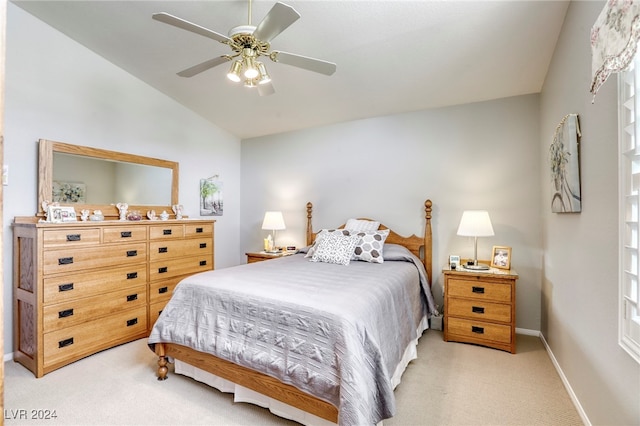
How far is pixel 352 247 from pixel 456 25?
2.05m

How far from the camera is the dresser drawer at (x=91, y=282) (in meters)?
2.51

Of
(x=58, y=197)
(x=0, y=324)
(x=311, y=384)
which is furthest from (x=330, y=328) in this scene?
(x=58, y=197)

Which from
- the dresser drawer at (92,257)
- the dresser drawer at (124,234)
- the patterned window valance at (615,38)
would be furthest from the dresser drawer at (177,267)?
the patterned window valance at (615,38)

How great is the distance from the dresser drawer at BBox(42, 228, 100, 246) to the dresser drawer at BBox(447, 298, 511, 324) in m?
3.32

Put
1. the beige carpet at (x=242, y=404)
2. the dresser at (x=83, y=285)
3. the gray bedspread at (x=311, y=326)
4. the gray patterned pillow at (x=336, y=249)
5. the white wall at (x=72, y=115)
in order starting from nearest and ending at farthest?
the gray bedspread at (x=311, y=326) < the beige carpet at (x=242, y=404) < the dresser at (x=83, y=285) < the white wall at (x=72, y=115) < the gray patterned pillow at (x=336, y=249)

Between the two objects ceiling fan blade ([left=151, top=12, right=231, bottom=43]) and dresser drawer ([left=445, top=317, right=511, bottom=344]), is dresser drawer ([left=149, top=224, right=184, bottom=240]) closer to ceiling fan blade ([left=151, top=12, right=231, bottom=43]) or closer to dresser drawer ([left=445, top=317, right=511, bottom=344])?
ceiling fan blade ([left=151, top=12, right=231, bottom=43])

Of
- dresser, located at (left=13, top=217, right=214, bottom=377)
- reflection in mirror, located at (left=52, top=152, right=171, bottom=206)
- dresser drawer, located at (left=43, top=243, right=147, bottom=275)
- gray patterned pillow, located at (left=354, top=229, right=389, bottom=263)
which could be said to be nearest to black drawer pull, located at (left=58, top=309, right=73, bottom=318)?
dresser, located at (left=13, top=217, right=214, bottom=377)

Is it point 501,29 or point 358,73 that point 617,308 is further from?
point 358,73

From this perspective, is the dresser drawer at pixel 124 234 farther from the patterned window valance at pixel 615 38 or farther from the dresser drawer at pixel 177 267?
the patterned window valance at pixel 615 38

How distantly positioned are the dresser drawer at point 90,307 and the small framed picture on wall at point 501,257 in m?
3.53

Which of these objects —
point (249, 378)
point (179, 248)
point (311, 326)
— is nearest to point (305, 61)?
point (311, 326)

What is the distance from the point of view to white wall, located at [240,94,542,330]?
3164 mm

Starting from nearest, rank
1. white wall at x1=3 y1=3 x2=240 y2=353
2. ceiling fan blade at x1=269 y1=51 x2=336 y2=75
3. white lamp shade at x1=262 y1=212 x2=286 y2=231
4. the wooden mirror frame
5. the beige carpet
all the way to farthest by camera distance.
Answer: the beige carpet
ceiling fan blade at x1=269 y1=51 x2=336 y2=75
white wall at x1=3 y1=3 x2=240 y2=353
the wooden mirror frame
white lamp shade at x1=262 y1=212 x2=286 y2=231

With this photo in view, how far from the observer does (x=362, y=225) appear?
374cm
